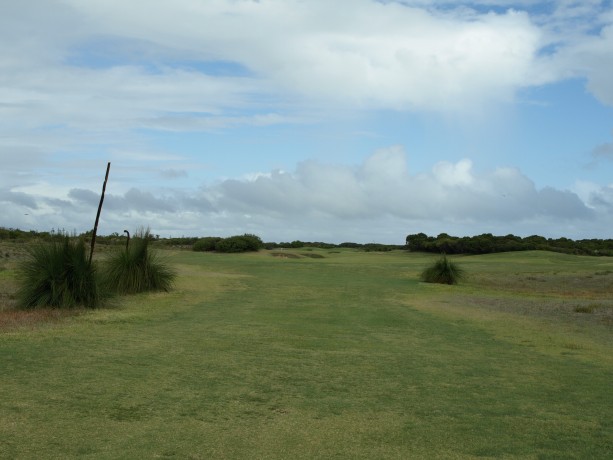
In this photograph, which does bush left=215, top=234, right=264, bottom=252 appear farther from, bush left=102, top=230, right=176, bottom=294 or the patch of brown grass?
the patch of brown grass

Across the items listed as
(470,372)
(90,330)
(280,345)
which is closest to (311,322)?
(280,345)

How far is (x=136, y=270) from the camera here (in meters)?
19.4

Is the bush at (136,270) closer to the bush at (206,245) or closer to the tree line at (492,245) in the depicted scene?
the bush at (206,245)

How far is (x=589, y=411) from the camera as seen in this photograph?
707cm

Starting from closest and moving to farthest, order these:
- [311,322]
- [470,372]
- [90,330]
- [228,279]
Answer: [470,372]
[90,330]
[311,322]
[228,279]

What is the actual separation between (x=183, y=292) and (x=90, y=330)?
8658mm

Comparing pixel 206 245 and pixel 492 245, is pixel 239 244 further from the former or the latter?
pixel 492 245

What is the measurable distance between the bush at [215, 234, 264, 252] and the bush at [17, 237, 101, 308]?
99.7ft

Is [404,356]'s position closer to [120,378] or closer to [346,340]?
[346,340]

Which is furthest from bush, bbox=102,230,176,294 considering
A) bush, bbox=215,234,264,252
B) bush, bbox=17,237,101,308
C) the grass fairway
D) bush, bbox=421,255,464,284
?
bush, bbox=215,234,264,252

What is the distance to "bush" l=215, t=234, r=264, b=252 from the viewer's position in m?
45.7

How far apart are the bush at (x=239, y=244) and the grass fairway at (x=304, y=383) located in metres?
28.4

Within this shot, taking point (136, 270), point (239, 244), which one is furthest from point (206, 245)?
point (136, 270)

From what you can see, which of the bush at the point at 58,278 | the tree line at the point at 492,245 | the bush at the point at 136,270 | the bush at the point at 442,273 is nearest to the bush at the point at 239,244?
the tree line at the point at 492,245
